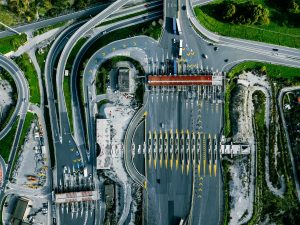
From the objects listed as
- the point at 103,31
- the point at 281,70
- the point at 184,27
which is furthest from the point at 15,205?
the point at 281,70

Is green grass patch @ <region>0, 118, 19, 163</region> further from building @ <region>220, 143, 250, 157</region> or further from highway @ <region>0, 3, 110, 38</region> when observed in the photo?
building @ <region>220, 143, 250, 157</region>

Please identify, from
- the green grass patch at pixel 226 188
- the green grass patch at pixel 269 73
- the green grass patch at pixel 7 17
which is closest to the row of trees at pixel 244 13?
the green grass patch at pixel 269 73

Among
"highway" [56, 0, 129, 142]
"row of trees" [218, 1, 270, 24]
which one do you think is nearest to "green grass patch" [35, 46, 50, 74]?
"highway" [56, 0, 129, 142]

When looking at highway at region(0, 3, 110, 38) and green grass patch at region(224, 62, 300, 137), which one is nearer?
green grass patch at region(224, 62, 300, 137)

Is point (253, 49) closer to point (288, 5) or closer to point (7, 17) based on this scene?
point (288, 5)

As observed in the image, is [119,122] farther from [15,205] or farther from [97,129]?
[15,205]

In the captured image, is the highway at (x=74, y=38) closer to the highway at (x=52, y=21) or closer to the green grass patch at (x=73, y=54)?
the green grass patch at (x=73, y=54)

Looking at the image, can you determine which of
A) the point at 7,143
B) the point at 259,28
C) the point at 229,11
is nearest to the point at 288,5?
the point at 259,28
